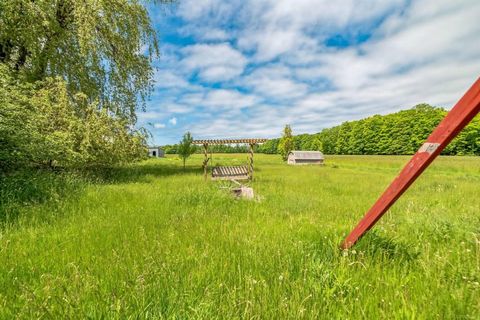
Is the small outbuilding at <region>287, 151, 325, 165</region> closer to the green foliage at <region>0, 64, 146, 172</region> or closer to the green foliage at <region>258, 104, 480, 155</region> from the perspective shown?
the green foliage at <region>258, 104, 480, 155</region>

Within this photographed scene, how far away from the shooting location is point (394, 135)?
80625 millimetres

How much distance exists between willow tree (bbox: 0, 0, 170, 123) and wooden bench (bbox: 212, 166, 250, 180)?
620cm

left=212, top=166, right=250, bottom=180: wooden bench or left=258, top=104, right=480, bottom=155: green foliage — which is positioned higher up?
left=258, top=104, right=480, bottom=155: green foliage

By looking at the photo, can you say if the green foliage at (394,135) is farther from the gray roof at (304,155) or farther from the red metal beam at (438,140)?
the red metal beam at (438,140)

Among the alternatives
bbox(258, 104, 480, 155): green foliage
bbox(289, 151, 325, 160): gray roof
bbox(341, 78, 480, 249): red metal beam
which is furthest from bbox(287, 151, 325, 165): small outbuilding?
bbox(341, 78, 480, 249): red metal beam

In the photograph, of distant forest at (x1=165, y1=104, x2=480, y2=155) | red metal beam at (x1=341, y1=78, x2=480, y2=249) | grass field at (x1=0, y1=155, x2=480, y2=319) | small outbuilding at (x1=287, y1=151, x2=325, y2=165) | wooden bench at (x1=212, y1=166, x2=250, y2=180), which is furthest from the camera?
distant forest at (x1=165, y1=104, x2=480, y2=155)

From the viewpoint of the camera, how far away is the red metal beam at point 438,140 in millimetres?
1430

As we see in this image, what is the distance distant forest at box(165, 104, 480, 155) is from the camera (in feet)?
209

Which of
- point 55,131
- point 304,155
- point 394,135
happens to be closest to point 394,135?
point 394,135

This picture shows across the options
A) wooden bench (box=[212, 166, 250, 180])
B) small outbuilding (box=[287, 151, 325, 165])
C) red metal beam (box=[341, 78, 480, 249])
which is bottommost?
small outbuilding (box=[287, 151, 325, 165])

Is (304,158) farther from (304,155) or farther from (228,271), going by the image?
(228,271)

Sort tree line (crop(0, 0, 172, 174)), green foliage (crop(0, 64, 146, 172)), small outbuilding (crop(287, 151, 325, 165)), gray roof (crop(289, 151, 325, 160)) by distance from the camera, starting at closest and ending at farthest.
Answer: green foliage (crop(0, 64, 146, 172)) < tree line (crop(0, 0, 172, 174)) < small outbuilding (crop(287, 151, 325, 165)) < gray roof (crop(289, 151, 325, 160))

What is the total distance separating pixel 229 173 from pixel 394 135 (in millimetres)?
83206

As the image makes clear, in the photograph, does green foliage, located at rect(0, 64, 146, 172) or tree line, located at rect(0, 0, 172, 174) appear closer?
green foliage, located at rect(0, 64, 146, 172)
